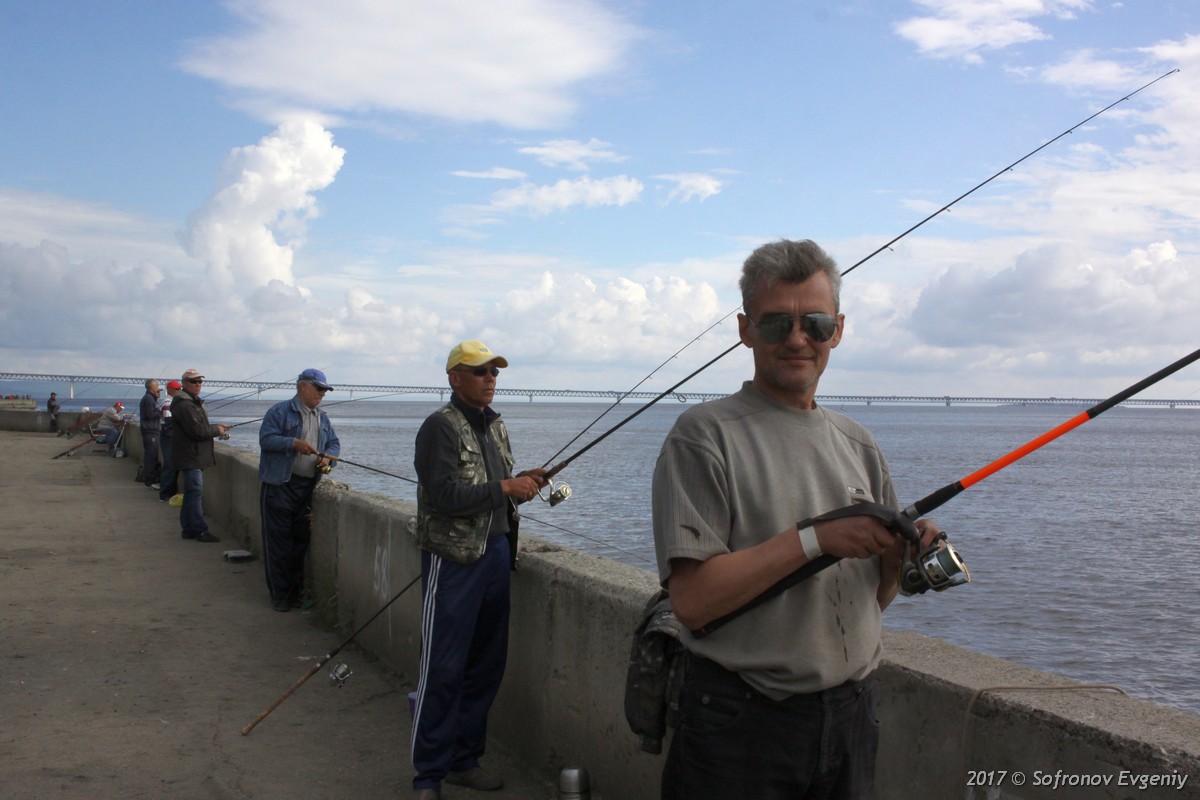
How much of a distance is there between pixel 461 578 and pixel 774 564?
94.2 inches

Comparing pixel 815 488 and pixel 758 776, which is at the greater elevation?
pixel 815 488

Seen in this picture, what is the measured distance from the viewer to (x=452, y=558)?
426cm

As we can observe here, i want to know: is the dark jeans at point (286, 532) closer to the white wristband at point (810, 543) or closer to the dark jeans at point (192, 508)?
the dark jeans at point (192, 508)

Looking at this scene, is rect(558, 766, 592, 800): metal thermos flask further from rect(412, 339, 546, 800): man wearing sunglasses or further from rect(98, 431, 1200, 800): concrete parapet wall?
rect(412, 339, 546, 800): man wearing sunglasses

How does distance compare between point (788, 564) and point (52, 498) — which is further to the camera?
point (52, 498)

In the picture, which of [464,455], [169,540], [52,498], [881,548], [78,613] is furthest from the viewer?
[52,498]

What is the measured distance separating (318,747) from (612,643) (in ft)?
6.08

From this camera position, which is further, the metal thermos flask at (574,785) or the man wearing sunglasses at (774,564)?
the metal thermos flask at (574,785)

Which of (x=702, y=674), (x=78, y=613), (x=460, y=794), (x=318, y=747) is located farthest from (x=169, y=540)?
(x=702, y=674)

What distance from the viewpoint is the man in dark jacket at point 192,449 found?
37.1 feet

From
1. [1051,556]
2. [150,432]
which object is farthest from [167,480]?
[1051,556]

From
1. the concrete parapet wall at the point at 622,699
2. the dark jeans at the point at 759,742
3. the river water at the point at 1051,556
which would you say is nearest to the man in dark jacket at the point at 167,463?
the river water at the point at 1051,556

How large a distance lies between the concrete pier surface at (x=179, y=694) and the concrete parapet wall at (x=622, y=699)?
290 mm

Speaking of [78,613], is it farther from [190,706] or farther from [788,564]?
[788,564]
